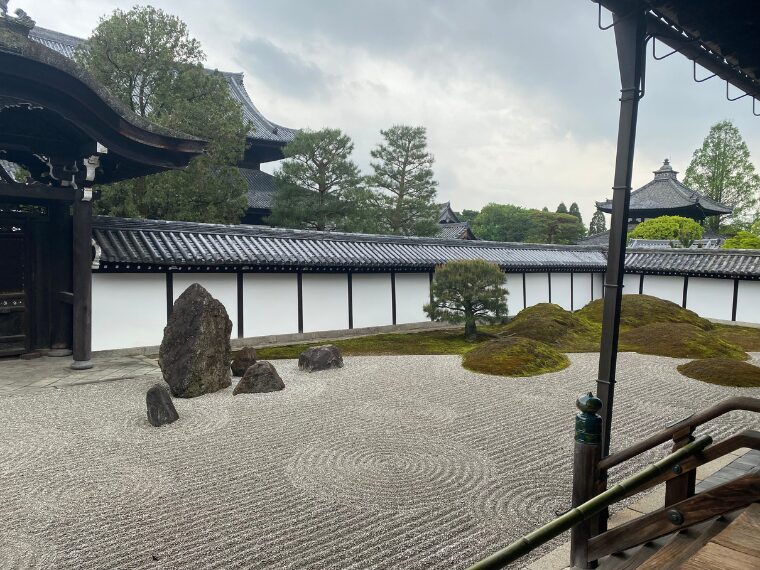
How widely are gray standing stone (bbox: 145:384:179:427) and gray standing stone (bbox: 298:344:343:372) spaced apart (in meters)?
3.68

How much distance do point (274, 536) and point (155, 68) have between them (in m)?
16.1

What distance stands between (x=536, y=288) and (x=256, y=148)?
16.4 m

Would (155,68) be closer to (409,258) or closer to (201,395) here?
(409,258)

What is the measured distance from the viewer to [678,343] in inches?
486

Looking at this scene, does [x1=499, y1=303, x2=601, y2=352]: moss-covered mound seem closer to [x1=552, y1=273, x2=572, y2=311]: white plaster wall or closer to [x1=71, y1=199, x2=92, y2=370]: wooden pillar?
[x1=552, y1=273, x2=572, y2=311]: white plaster wall

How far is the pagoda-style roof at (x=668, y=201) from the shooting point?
32594mm

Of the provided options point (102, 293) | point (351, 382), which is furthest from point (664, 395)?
point (102, 293)

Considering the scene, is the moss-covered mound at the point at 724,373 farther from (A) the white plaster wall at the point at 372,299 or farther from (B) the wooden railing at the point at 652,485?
(A) the white plaster wall at the point at 372,299

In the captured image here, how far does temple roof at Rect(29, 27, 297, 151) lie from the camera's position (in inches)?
848

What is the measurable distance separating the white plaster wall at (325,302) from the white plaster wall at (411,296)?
2.19 m

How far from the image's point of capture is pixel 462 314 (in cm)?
1470

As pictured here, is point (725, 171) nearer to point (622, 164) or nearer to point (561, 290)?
point (561, 290)

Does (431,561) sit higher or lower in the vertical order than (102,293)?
lower

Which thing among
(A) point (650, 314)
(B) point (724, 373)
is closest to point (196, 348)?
(B) point (724, 373)
